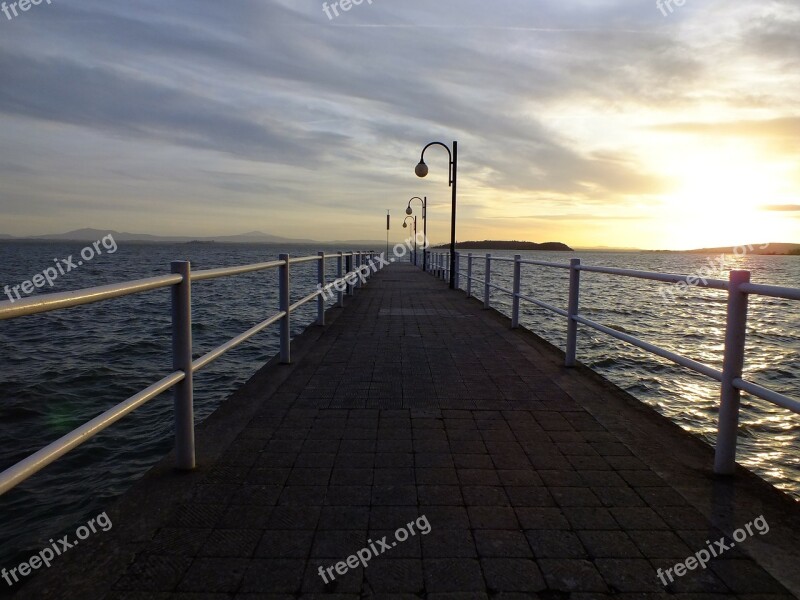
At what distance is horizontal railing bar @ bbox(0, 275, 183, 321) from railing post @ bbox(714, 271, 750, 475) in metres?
3.26

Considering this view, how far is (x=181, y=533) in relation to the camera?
8.60 feet

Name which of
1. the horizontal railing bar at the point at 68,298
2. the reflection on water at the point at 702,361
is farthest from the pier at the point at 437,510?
the reflection on water at the point at 702,361

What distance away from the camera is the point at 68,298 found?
2139mm

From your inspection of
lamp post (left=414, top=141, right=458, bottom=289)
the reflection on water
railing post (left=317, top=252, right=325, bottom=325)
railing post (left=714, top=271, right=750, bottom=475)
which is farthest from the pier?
lamp post (left=414, top=141, right=458, bottom=289)

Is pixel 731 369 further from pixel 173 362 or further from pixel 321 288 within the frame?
pixel 321 288

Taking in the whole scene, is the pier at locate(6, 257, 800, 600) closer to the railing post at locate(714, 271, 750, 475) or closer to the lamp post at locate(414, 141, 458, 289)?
the railing post at locate(714, 271, 750, 475)

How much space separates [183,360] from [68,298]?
3.90 feet

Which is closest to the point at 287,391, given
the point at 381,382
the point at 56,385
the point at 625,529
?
the point at 381,382

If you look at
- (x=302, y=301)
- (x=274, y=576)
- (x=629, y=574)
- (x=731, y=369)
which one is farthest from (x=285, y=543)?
(x=302, y=301)

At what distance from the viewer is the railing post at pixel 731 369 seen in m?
3.16

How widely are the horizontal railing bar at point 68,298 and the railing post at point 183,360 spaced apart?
116mm

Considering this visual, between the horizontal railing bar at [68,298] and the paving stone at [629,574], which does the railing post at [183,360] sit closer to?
the horizontal railing bar at [68,298]

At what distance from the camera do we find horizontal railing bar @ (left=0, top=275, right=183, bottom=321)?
1818mm

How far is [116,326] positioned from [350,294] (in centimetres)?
904
